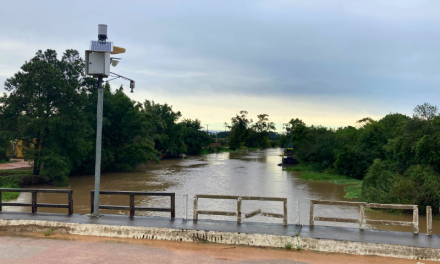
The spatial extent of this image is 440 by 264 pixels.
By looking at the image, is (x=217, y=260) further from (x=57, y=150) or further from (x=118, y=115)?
(x=118, y=115)

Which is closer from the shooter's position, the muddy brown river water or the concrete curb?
the concrete curb

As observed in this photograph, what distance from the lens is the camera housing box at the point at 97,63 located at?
29.6 feet

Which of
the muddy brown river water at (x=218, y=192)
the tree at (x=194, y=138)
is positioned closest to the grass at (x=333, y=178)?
the muddy brown river water at (x=218, y=192)

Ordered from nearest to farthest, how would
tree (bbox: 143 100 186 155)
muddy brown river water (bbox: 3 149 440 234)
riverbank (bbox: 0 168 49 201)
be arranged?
muddy brown river water (bbox: 3 149 440 234)
riverbank (bbox: 0 168 49 201)
tree (bbox: 143 100 186 155)

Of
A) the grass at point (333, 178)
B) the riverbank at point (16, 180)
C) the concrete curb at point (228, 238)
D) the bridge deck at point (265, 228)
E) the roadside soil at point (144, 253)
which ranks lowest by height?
the grass at point (333, 178)

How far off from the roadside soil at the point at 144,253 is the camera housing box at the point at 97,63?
4197 mm

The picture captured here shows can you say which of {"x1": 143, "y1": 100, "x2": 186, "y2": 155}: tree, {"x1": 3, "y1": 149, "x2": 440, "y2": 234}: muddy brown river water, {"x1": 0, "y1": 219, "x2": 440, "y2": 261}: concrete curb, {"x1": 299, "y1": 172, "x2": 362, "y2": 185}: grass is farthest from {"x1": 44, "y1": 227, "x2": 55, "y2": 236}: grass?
{"x1": 143, "y1": 100, "x2": 186, "y2": 155}: tree

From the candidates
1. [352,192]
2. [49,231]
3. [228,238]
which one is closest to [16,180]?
[49,231]

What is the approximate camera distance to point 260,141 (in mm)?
129000

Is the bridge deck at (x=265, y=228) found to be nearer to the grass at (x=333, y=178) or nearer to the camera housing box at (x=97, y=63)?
the camera housing box at (x=97, y=63)

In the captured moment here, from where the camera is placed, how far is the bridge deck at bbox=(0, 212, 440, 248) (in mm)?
7261

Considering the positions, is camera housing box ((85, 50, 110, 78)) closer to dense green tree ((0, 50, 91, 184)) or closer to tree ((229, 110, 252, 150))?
dense green tree ((0, 50, 91, 184))

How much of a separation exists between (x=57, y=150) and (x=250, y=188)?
14.5 meters

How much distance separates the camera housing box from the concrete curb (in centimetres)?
390
